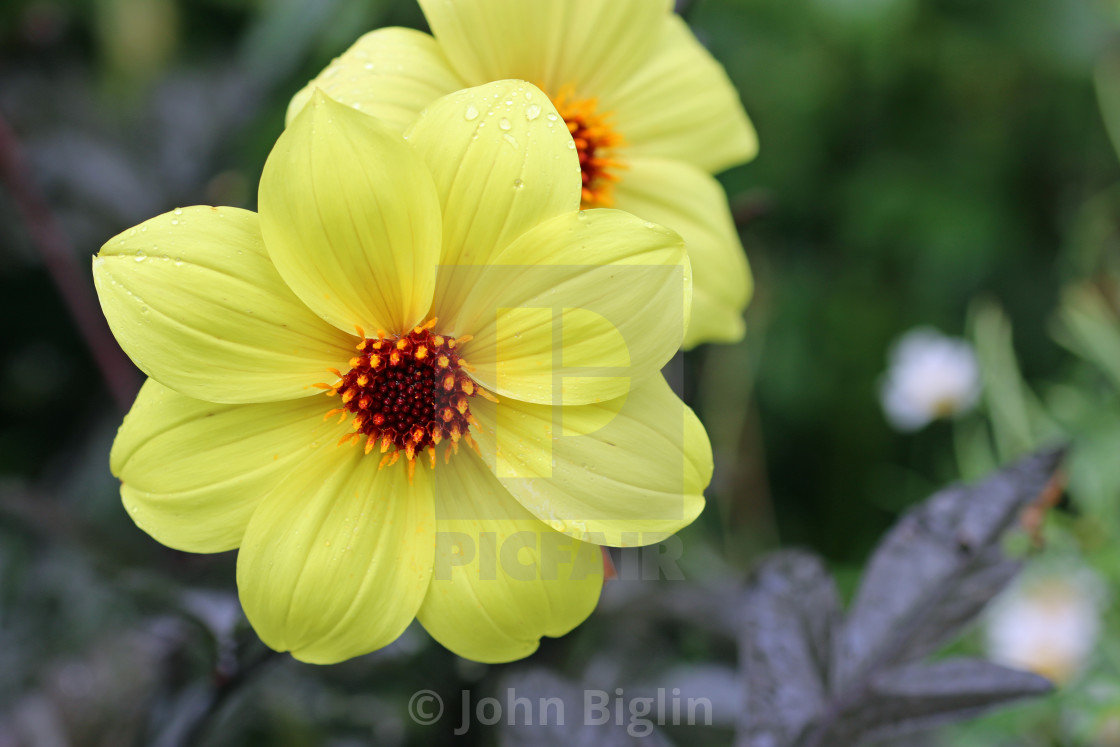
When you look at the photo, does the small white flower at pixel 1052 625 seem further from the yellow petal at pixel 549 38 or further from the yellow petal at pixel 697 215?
the yellow petal at pixel 549 38

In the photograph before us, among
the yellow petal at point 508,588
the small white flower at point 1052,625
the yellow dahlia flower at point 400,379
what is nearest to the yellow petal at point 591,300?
the yellow dahlia flower at point 400,379

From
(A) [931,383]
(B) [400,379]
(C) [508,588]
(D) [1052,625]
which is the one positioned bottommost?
(D) [1052,625]

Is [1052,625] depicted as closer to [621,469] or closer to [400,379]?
[621,469]

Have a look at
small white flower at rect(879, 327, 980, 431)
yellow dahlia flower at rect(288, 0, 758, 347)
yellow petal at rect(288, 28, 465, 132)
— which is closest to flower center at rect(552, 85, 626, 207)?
yellow dahlia flower at rect(288, 0, 758, 347)

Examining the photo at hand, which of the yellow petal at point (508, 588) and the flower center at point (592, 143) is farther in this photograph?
the flower center at point (592, 143)

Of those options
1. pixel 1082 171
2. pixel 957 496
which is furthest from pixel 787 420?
pixel 957 496

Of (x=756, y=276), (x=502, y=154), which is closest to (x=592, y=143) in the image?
(x=502, y=154)
